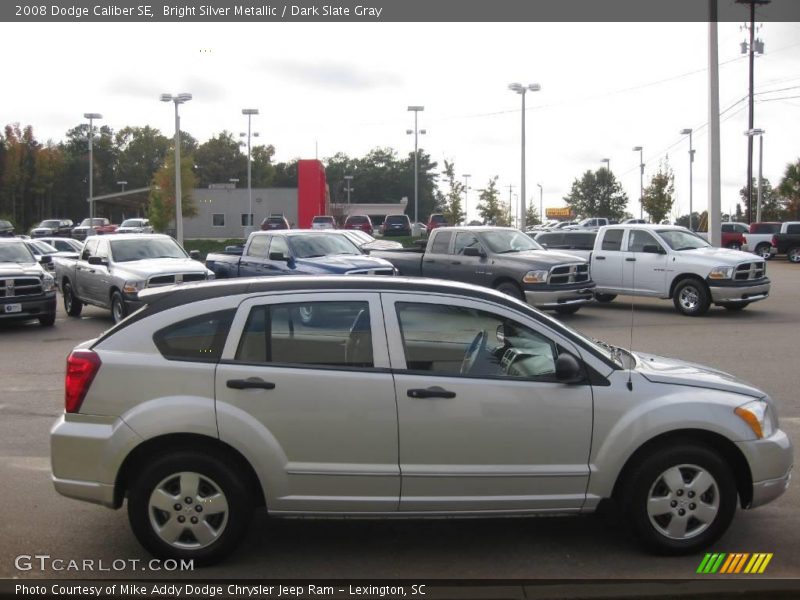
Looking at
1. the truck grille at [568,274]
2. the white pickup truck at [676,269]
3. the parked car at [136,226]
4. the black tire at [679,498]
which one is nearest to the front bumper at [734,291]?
the white pickup truck at [676,269]

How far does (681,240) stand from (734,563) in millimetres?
15109

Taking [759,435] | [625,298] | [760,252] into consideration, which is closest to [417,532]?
[759,435]

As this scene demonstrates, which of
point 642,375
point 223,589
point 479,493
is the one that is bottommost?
point 223,589

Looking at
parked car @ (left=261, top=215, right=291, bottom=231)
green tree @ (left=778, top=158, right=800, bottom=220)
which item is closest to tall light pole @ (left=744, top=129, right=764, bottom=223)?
green tree @ (left=778, top=158, right=800, bottom=220)

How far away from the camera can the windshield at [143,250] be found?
1777 centimetres

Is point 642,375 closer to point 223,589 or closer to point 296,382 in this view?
point 296,382

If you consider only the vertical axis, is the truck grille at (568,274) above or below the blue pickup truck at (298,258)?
below

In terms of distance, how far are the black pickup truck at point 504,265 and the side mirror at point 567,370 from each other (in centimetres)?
1232

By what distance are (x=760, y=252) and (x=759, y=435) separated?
40.9 meters

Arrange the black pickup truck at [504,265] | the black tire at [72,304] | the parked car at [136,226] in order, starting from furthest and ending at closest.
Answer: the parked car at [136,226]
the black tire at [72,304]
the black pickup truck at [504,265]

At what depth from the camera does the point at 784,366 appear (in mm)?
12125

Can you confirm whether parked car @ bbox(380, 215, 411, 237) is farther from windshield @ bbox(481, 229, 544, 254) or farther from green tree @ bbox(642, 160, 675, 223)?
windshield @ bbox(481, 229, 544, 254)

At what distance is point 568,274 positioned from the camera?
706 inches

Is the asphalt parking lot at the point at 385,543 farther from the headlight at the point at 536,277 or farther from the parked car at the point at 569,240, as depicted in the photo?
the parked car at the point at 569,240
